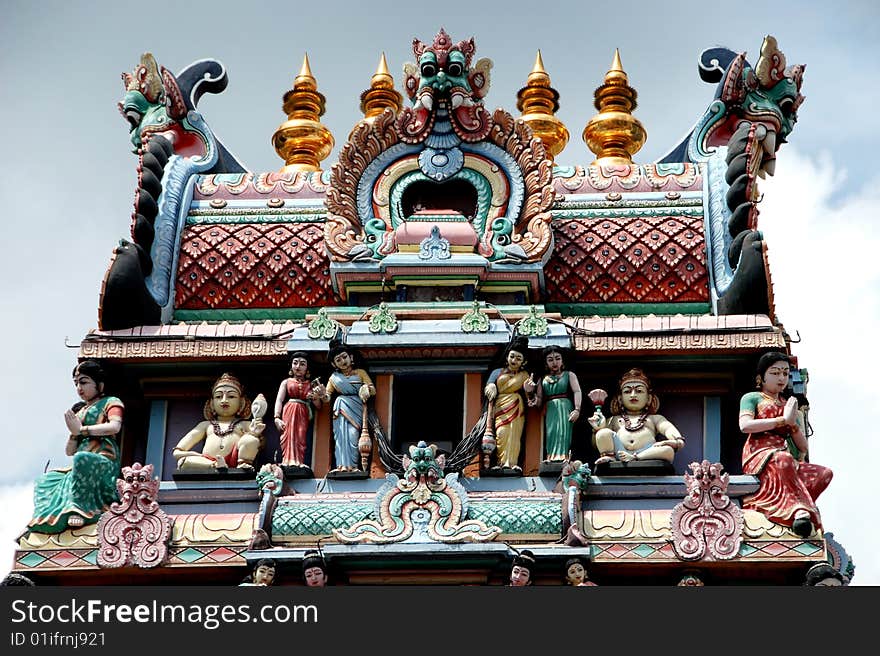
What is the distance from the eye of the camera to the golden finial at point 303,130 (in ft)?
104

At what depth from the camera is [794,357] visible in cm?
2739

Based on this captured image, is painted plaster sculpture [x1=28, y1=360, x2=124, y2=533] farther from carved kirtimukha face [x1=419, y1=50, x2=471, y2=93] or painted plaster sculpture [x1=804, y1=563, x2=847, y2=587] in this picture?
painted plaster sculpture [x1=804, y1=563, x2=847, y2=587]

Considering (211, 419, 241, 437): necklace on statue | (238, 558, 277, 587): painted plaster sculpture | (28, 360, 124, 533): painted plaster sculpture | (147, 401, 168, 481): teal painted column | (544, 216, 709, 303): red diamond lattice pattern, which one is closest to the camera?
(238, 558, 277, 587): painted plaster sculpture

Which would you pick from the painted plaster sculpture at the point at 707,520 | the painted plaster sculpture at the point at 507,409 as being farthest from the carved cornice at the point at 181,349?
the painted plaster sculpture at the point at 707,520

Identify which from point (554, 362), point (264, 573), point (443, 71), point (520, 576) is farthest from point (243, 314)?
point (520, 576)

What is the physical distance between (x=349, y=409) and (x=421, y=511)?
1.79 metres

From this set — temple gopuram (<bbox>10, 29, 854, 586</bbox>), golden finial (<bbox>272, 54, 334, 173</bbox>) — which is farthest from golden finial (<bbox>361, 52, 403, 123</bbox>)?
temple gopuram (<bbox>10, 29, 854, 586</bbox>)

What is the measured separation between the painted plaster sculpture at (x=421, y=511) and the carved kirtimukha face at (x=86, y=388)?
130 inches

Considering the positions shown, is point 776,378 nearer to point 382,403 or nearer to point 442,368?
point 442,368

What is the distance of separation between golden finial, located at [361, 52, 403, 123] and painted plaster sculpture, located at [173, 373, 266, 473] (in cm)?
645

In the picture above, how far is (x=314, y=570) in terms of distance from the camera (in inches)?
960

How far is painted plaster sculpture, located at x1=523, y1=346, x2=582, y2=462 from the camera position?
25781 millimetres

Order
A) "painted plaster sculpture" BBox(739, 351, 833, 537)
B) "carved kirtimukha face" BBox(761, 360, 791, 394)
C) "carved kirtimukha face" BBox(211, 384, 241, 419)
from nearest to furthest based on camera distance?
"painted plaster sculpture" BBox(739, 351, 833, 537) < "carved kirtimukha face" BBox(761, 360, 791, 394) < "carved kirtimukha face" BBox(211, 384, 241, 419)
